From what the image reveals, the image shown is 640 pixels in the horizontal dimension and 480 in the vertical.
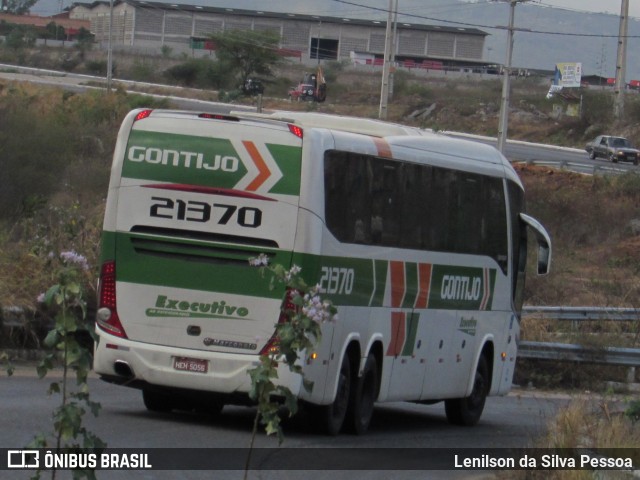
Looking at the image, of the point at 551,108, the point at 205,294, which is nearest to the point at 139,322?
the point at 205,294

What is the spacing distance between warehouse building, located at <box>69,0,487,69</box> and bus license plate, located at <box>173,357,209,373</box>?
98690mm

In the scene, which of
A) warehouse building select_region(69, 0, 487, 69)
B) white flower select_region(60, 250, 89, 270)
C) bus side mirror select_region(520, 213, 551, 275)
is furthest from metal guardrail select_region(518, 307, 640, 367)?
warehouse building select_region(69, 0, 487, 69)

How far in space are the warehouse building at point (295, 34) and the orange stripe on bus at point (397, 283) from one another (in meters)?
96.8

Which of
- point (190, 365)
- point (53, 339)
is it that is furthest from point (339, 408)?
point (53, 339)

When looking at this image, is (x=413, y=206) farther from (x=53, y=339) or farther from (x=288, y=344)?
(x=53, y=339)

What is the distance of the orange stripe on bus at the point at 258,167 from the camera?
12641 mm

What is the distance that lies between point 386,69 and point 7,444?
39.3 metres

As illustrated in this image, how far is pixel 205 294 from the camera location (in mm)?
12617

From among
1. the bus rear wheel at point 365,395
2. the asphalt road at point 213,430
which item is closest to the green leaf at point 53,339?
the asphalt road at point 213,430

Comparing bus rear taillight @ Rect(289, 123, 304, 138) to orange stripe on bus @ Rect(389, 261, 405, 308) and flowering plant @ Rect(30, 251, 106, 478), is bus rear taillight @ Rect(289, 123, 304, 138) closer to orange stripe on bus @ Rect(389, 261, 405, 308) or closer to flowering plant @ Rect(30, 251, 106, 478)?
orange stripe on bus @ Rect(389, 261, 405, 308)

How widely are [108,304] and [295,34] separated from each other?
4517 inches

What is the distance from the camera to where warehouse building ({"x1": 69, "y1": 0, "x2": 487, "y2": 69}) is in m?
118

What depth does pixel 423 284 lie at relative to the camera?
1498cm

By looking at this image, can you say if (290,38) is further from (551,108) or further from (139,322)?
(139,322)
